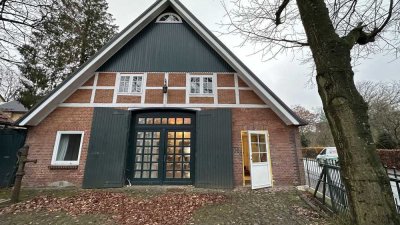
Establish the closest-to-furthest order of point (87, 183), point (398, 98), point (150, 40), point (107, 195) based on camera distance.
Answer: point (107, 195) → point (87, 183) → point (150, 40) → point (398, 98)

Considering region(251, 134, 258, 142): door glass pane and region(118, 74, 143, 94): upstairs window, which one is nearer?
region(251, 134, 258, 142): door glass pane

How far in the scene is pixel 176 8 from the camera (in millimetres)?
9281

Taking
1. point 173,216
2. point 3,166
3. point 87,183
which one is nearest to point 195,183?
point 173,216

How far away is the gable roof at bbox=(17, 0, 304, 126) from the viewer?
25.6 ft

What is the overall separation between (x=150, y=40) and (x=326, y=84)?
8415 millimetres

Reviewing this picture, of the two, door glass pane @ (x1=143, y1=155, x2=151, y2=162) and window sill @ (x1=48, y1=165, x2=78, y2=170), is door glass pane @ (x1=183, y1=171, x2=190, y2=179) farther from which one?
window sill @ (x1=48, y1=165, x2=78, y2=170)

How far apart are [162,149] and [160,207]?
119 inches

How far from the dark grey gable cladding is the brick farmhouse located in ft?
0.14

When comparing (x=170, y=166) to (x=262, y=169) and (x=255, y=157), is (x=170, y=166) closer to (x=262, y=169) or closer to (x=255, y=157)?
(x=255, y=157)

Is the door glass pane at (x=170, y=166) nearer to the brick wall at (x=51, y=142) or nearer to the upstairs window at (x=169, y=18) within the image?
the brick wall at (x=51, y=142)

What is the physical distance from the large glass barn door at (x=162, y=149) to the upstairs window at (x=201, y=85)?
1.11 m

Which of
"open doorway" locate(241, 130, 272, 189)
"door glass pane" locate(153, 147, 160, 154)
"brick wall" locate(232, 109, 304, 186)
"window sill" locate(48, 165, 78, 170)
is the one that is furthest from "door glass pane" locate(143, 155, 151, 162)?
"open doorway" locate(241, 130, 272, 189)

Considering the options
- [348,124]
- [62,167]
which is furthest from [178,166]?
[348,124]

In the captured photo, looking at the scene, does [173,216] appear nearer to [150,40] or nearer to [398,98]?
[150,40]
